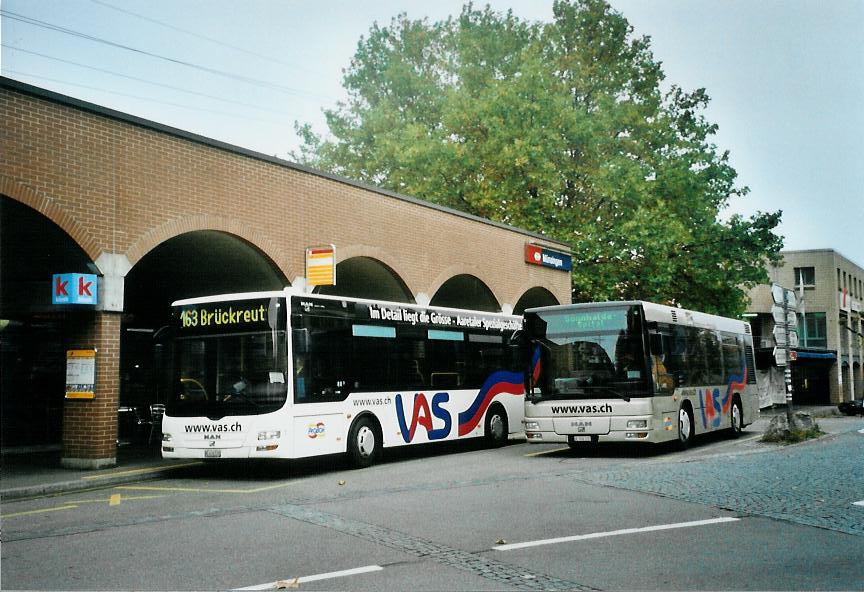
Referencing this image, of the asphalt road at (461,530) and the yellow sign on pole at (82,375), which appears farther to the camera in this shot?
the yellow sign on pole at (82,375)

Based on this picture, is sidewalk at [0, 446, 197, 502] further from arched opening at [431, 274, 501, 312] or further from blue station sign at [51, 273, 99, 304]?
arched opening at [431, 274, 501, 312]

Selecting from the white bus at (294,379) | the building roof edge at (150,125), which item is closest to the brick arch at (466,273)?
the building roof edge at (150,125)

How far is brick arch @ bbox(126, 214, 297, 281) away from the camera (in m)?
15.4

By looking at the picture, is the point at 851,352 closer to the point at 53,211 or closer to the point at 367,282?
the point at 367,282

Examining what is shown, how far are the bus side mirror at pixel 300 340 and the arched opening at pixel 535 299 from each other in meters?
17.4

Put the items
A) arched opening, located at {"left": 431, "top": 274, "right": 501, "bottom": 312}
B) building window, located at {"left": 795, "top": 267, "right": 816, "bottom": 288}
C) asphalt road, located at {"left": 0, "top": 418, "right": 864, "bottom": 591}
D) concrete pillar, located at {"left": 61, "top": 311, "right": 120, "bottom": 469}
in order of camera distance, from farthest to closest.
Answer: building window, located at {"left": 795, "top": 267, "right": 816, "bottom": 288}, arched opening, located at {"left": 431, "top": 274, "right": 501, "bottom": 312}, concrete pillar, located at {"left": 61, "top": 311, "right": 120, "bottom": 469}, asphalt road, located at {"left": 0, "top": 418, "right": 864, "bottom": 591}

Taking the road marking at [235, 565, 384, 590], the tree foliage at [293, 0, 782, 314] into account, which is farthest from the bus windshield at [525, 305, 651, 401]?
the tree foliage at [293, 0, 782, 314]

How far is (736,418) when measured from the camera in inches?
837

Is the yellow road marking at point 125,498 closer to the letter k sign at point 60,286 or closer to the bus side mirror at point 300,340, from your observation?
the bus side mirror at point 300,340

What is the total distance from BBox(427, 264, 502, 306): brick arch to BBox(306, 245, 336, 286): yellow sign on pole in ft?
16.8

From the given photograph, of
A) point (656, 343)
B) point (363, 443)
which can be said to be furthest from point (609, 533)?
point (656, 343)

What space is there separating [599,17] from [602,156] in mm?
6858

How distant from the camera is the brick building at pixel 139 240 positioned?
14273mm

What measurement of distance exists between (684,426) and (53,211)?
1226 cm
